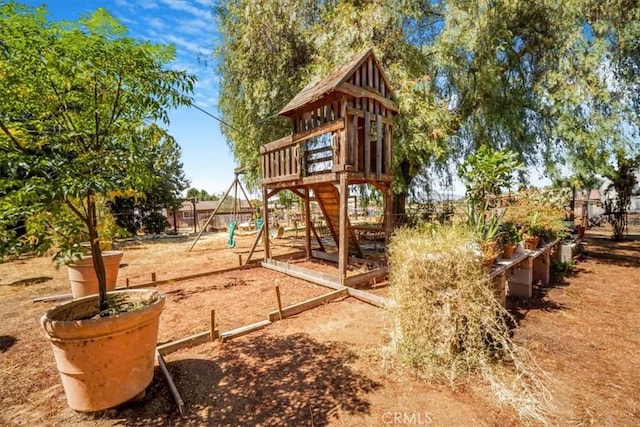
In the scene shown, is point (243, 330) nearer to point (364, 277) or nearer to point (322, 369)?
point (322, 369)

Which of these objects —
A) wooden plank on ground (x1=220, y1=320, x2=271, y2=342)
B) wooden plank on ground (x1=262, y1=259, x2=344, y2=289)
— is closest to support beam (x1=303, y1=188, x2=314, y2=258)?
wooden plank on ground (x1=262, y1=259, x2=344, y2=289)

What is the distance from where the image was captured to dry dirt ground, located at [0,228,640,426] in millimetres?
2799

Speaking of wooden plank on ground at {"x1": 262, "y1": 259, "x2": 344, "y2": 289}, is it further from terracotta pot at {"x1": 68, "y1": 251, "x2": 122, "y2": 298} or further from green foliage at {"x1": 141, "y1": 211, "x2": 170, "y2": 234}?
green foliage at {"x1": 141, "y1": 211, "x2": 170, "y2": 234}

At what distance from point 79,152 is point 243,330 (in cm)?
308

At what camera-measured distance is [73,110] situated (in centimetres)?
319

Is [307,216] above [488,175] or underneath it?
underneath

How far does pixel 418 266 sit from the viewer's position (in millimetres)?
3461

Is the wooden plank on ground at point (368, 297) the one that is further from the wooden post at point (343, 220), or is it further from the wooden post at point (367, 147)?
the wooden post at point (367, 147)

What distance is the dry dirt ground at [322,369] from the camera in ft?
9.18

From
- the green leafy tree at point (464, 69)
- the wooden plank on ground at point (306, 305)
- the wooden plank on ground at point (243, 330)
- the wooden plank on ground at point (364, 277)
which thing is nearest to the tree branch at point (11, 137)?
the wooden plank on ground at point (243, 330)

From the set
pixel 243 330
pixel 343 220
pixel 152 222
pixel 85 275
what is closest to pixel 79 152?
pixel 243 330

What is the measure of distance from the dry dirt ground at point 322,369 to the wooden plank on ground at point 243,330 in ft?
0.29

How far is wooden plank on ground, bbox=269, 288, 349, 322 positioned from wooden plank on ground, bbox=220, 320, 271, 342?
0.16 m

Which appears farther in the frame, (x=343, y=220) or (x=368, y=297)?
(x=343, y=220)
